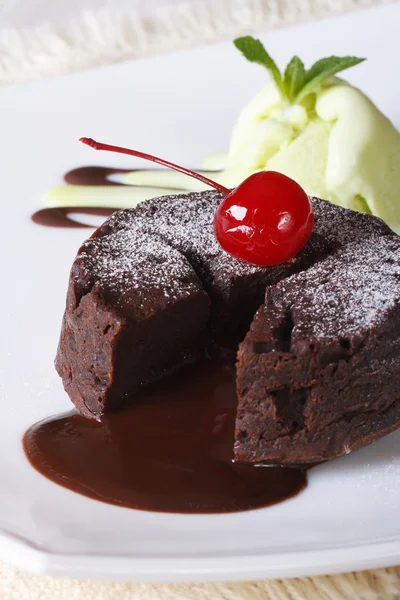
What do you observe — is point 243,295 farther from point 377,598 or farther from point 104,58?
point 104,58

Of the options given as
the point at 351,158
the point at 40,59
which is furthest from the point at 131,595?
the point at 40,59

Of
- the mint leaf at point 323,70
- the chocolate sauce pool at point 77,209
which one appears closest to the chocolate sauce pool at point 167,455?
the chocolate sauce pool at point 77,209

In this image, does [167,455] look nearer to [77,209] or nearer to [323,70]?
[77,209]

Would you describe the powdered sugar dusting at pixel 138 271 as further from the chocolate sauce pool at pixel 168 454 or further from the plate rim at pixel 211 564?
the plate rim at pixel 211 564

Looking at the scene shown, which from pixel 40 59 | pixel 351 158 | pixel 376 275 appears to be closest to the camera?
pixel 376 275

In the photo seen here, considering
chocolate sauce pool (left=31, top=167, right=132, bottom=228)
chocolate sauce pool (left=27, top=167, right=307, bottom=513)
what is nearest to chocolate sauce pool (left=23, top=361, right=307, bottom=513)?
chocolate sauce pool (left=27, top=167, right=307, bottom=513)

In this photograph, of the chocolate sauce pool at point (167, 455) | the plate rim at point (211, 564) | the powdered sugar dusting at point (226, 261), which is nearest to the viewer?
the plate rim at point (211, 564)

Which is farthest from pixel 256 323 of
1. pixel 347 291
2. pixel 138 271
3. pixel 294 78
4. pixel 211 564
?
pixel 294 78
